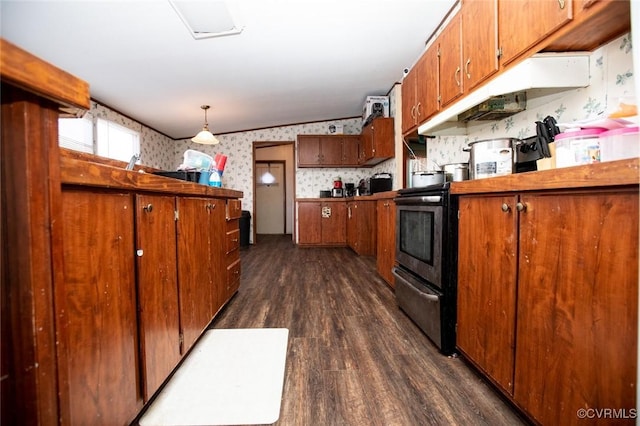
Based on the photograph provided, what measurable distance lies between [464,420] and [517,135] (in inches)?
59.6

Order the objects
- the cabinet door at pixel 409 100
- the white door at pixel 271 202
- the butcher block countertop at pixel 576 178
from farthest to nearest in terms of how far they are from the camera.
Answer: the white door at pixel 271 202 → the cabinet door at pixel 409 100 → the butcher block countertop at pixel 576 178

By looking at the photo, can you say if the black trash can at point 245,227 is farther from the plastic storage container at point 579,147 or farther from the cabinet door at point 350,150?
the plastic storage container at point 579,147

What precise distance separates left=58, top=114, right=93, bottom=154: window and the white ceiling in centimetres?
45

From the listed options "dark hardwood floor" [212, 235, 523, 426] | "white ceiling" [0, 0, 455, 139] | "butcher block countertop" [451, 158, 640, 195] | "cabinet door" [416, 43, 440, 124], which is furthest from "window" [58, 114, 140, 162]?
"butcher block countertop" [451, 158, 640, 195]

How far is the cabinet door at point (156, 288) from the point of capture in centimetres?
95

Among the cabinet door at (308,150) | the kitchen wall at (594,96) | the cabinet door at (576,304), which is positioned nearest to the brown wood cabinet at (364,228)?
the cabinet door at (308,150)

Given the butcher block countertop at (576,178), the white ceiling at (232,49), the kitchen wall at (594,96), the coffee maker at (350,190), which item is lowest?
the butcher block countertop at (576,178)

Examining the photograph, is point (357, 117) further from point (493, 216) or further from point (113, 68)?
point (493, 216)

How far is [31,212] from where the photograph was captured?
0.53m

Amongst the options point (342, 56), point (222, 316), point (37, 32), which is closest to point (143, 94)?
point (37, 32)

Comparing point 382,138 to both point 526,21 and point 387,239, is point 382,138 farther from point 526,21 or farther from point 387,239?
point 526,21

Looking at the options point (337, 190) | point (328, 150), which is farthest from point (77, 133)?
point (337, 190)

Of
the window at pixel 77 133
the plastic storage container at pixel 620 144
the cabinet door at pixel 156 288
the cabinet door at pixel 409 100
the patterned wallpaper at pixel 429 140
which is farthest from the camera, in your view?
the window at pixel 77 133

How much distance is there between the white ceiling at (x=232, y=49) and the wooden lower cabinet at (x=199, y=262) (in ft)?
5.57
